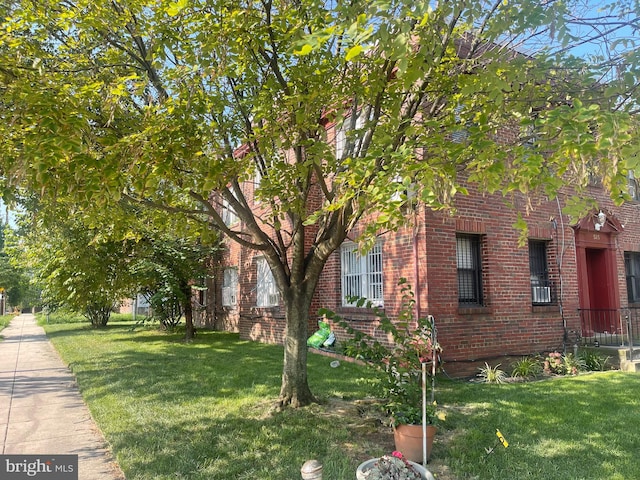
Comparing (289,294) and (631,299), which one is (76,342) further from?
(631,299)

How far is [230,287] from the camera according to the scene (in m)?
17.5

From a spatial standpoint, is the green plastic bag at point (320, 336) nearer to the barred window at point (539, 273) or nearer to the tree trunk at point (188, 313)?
the barred window at point (539, 273)

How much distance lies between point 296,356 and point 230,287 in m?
11.7

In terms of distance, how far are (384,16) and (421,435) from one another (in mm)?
3661

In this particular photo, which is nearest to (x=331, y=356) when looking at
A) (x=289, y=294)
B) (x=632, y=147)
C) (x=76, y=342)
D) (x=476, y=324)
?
(x=476, y=324)

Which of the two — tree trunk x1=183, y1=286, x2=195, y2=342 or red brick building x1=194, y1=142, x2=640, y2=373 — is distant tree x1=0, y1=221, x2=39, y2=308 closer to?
tree trunk x1=183, y1=286, x2=195, y2=342

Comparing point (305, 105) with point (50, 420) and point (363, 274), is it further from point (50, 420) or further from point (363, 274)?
point (363, 274)

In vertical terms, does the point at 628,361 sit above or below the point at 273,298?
below

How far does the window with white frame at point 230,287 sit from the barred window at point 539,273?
33.4 ft

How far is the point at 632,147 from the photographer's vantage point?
9.37 feet

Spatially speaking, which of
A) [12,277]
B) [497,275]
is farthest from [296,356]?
[12,277]

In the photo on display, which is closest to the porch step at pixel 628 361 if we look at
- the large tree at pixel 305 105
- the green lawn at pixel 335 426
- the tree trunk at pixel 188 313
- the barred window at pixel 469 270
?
the green lawn at pixel 335 426

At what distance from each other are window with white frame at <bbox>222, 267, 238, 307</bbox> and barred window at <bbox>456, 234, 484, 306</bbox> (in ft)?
31.4

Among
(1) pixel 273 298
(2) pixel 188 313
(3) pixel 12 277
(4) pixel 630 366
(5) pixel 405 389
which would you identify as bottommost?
(4) pixel 630 366
